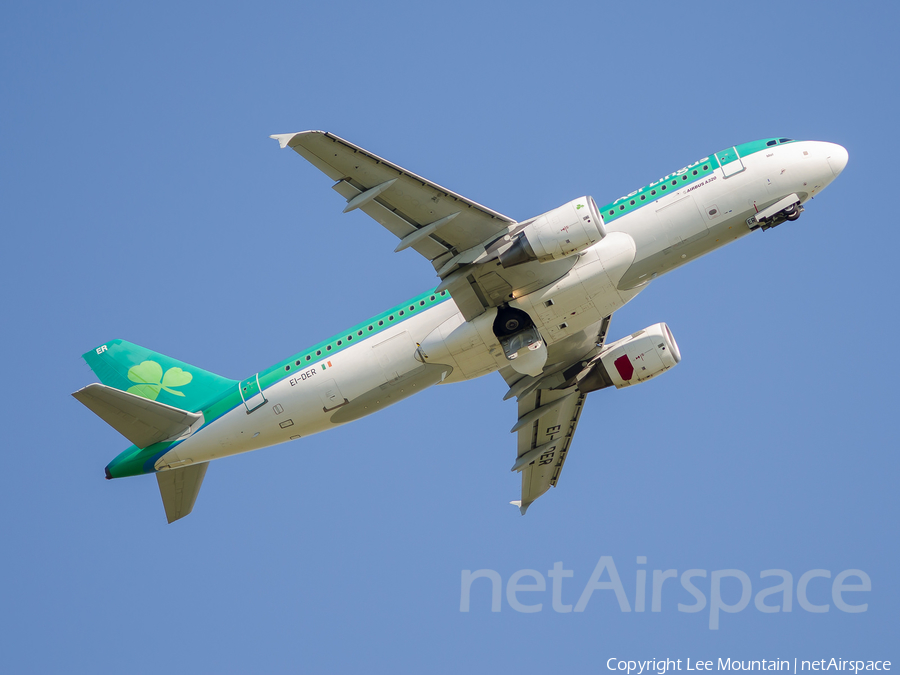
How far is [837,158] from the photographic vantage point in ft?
113

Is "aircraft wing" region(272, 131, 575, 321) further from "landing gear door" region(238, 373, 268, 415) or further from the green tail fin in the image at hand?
the green tail fin

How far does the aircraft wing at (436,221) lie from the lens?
99.8 feet

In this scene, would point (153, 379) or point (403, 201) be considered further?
point (153, 379)

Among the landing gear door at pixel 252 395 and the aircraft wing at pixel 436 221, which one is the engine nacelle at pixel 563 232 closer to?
the aircraft wing at pixel 436 221

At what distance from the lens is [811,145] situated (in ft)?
113

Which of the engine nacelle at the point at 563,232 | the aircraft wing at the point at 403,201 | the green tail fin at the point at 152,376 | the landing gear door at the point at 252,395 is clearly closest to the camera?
the aircraft wing at the point at 403,201

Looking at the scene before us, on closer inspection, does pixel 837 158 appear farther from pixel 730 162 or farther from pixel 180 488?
pixel 180 488

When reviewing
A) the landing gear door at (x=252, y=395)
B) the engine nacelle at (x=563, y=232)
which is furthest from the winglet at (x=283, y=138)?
the landing gear door at (x=252, y=395)

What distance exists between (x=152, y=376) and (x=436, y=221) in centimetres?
1479

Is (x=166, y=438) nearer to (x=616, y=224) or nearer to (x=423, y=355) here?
(x=423, y=355)

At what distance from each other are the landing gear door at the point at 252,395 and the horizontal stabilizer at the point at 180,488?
4521 mm

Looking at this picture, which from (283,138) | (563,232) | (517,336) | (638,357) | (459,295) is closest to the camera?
(283,138)

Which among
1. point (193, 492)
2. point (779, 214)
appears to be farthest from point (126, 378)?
point (779, 214)

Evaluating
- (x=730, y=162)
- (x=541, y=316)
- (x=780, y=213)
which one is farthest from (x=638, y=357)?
(x=730, y=162)
